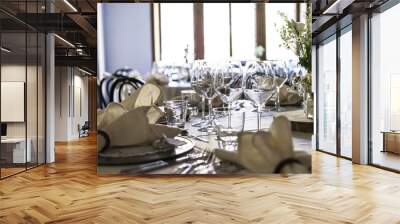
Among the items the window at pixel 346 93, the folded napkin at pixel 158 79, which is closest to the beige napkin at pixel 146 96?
the folded napkin at pixel 158 79

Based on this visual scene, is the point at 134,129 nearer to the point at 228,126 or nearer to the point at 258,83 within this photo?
the point at 228,126

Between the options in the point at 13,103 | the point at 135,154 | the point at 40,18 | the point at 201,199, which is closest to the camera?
the point at 135,154

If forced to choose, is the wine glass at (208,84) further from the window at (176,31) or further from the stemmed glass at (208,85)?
the window at (176,31)

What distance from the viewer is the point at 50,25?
658 centimetres

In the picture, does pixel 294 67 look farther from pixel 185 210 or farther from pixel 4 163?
pixel 4 163

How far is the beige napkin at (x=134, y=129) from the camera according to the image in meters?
2.60

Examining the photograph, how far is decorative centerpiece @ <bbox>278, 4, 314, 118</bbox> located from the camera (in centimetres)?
268

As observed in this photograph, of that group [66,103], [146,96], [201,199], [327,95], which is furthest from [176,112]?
[66,103]

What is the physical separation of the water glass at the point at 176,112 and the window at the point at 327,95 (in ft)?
18.9

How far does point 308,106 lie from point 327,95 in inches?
230

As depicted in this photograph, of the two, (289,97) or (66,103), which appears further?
(66,103)

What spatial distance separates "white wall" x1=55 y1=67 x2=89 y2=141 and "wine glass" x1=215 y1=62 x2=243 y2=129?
10.7m

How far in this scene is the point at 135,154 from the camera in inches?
104

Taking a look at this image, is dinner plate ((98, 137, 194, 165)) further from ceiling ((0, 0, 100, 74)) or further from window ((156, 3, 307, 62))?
ceiling ((0, 0, 100, 74))
